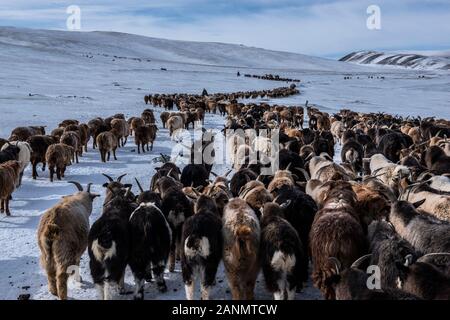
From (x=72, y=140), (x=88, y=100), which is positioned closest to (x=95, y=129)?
(x=72, y=140)

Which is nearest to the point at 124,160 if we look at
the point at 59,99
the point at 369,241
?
the point at 369,241

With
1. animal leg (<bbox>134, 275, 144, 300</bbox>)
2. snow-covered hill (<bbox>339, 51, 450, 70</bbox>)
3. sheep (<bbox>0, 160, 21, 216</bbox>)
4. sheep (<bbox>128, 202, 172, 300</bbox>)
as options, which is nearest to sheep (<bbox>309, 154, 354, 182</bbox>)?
sheep (<bbox>128, 202, 172, 300</bbox>)

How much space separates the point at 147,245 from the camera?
5.64 metres

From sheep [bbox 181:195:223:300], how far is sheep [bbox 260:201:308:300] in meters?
0.58

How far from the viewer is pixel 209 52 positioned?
120 meters

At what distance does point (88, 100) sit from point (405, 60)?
15534 cm

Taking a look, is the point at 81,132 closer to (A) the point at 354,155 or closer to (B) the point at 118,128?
(B) the point at 118,128

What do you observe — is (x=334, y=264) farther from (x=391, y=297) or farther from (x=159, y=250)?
(x=159, y=250)

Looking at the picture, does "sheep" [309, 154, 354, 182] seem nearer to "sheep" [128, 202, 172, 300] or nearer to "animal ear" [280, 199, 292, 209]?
"animal ear" [280, 199, 292, 209]

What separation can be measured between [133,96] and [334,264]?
35547 mm

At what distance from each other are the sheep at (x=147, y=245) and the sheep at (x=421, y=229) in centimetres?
309

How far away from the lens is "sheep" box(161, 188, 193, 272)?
6559mm

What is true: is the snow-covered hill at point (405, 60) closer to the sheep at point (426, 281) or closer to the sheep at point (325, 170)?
the sheep at point (325, 170)

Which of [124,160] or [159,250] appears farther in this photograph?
[124,160]
